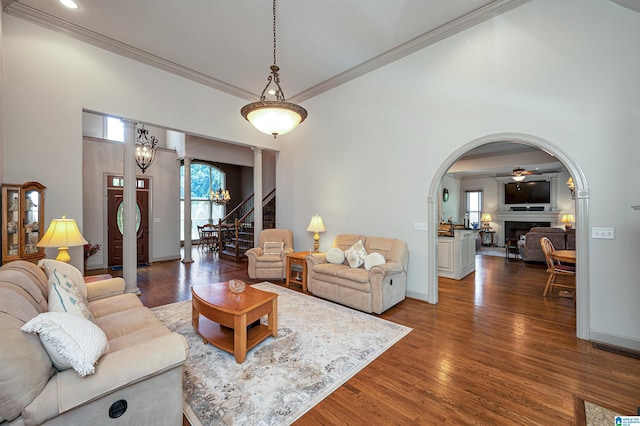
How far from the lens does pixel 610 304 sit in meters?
2.93

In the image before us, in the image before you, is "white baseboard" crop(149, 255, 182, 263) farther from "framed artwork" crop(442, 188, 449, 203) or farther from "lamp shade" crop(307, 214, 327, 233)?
"framed artwork" crop(442, 188, 449, 203)

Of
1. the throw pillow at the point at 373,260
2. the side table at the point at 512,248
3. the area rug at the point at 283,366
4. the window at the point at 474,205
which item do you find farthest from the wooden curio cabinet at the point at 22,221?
the window at the point at 474,205

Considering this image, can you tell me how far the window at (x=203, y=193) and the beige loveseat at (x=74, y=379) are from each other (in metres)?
10.3

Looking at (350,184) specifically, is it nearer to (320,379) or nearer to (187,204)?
(320,379)

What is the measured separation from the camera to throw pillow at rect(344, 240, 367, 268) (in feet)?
13.9

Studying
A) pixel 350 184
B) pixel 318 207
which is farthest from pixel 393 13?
pixel 318 207

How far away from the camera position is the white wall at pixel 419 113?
2908 mm

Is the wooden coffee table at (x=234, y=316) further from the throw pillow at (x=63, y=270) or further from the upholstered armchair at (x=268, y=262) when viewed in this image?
the upholstered armchair at (x=268, y=262)

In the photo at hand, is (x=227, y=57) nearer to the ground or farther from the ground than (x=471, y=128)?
farther from the ground

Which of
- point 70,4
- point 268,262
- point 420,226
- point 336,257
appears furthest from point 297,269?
point 70,4

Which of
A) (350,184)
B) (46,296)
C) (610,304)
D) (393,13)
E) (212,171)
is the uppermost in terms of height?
(393,13)

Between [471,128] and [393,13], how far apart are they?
6.43 ft

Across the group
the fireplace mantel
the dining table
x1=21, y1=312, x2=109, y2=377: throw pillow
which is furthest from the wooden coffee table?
the fireplace mantel

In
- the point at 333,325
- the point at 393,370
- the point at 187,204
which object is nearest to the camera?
the point at 393,370
